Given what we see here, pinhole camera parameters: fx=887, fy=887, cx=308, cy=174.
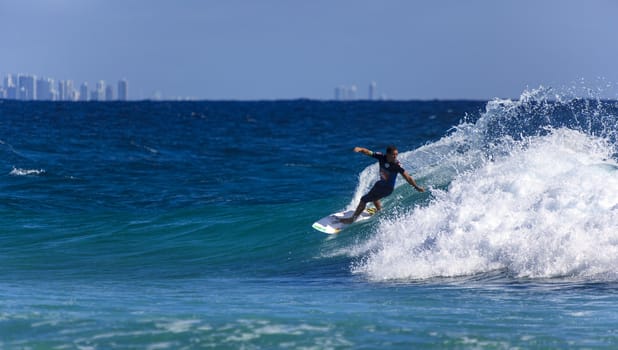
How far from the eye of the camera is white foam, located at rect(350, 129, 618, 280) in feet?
41.6

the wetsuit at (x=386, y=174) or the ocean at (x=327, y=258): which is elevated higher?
the wetsuit at (x=386, y=174)

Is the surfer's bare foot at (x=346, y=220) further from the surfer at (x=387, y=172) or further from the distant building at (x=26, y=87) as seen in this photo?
the distant building at (x=26, y=87)

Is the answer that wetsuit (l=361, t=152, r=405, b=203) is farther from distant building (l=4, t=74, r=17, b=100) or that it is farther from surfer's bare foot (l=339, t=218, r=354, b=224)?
distant building (l=4, t=74, r=17, b=100)

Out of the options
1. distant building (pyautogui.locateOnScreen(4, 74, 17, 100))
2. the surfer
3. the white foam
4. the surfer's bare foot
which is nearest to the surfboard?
the surfer's bare foot

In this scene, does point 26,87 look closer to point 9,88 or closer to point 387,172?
point 9,88

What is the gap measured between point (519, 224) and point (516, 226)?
0.24 ft

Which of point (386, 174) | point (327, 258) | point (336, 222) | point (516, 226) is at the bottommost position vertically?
point (327, 258)

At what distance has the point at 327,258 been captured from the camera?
14750 mm

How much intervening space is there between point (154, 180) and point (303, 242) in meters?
12.5

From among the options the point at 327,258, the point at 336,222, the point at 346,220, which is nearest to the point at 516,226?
the point at 327,258

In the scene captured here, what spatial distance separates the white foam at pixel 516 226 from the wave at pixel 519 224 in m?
0.01

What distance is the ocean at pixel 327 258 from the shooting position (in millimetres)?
8852

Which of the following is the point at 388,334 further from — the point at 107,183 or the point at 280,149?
the point at 280,149

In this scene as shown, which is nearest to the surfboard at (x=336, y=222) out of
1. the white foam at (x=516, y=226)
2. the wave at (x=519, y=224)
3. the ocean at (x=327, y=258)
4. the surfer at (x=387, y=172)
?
the ocean at (x=327, y=258)
